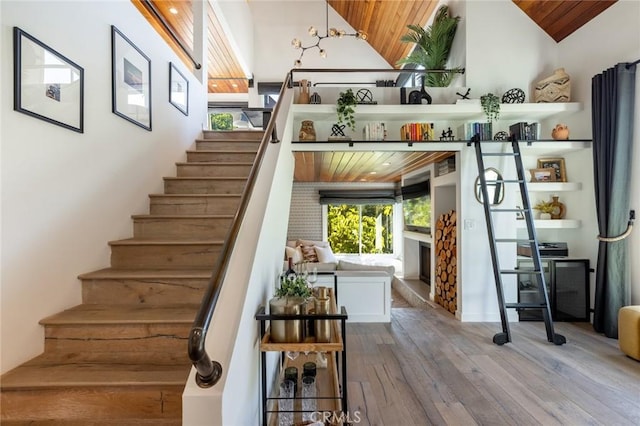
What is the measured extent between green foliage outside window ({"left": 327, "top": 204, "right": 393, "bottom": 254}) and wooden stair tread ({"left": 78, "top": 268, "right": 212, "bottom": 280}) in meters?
6.15

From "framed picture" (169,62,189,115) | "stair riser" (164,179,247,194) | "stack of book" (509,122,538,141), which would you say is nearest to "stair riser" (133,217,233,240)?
"stair riser" (164,179,247,194)

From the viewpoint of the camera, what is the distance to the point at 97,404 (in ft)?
4.84

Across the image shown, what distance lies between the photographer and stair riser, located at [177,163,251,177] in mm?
3271

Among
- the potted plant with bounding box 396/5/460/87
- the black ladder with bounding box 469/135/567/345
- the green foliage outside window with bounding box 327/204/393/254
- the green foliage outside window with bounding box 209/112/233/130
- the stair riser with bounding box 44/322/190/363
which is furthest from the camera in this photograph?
the green foliage outside window with bounding box 209/112/233/130

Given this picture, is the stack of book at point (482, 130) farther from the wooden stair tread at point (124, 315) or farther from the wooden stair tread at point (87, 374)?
the wooden stair tread at point (87, 374)

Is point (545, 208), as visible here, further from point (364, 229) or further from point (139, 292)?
point (364, 229)

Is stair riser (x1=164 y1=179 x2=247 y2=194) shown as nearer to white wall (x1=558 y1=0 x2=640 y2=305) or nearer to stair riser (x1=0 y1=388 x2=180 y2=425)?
stair riser (x1=0 y1=388 x2=180 y2=425)

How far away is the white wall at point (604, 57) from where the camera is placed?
320 cm

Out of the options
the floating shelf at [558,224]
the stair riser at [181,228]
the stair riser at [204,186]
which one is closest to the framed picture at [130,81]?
the stair riser at [204,186]

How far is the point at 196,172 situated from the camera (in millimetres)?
3348

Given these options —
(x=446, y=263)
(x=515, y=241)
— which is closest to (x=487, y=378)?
(x=515, y=241)

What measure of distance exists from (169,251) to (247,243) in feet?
3.40

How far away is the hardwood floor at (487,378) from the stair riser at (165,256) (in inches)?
56.4

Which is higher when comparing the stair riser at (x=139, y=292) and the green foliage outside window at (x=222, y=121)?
the green foliage outside window at (x=222, y=121)
